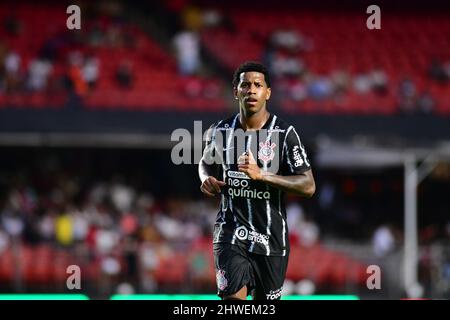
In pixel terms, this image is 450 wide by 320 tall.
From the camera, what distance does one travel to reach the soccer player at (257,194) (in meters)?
6.74

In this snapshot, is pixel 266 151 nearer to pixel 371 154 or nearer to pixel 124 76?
pixel 124 76

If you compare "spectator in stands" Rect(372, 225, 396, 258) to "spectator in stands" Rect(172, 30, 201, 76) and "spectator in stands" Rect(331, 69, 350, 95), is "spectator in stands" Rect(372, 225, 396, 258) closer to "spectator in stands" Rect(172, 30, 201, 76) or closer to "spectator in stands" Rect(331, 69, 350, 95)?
"spectator in stands" Rect(331, 69, 350, 95)

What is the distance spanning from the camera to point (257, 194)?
6.76 metres

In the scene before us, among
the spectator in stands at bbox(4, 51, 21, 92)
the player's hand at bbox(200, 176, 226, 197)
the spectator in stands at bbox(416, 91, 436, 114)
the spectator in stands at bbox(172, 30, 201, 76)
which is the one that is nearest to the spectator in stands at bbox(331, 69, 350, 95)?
the spectator in stands at bbox(416, 91, 436, 114)

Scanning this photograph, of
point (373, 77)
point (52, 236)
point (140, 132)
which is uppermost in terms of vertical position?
point (373, 77)

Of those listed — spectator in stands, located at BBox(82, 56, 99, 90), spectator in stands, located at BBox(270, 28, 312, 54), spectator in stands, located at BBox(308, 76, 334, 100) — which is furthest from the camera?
spectator in stands, located at BBox(270, 28, 312, 54)

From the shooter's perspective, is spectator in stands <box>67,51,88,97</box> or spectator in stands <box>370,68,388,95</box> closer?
spectator in stands <box>67,51,88,97</box>

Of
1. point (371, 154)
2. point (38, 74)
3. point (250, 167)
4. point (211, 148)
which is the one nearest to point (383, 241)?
point (371, 154)

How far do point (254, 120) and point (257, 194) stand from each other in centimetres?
52

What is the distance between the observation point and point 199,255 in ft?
56.6

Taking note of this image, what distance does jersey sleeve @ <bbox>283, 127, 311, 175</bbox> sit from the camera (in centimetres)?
Answer: 679

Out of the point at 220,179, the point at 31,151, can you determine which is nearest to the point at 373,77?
the point at 31,151

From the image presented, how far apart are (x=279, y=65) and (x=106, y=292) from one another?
693 centimetres

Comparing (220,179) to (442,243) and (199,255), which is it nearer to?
(199,255)
